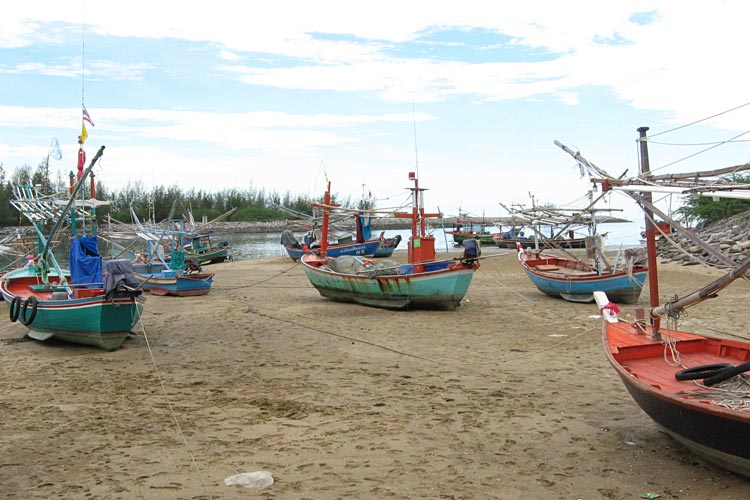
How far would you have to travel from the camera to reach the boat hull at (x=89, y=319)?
1120 centimetres

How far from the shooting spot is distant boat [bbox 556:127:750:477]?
5.33 m

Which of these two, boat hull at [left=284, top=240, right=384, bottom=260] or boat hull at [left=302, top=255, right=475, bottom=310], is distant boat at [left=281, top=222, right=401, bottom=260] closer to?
boat hull at [left=284, top=240, right=384, bottom=260]

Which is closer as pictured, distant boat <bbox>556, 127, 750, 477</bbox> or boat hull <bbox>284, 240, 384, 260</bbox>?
distant boat <bbox>556, 127, 750, 477</bbox>

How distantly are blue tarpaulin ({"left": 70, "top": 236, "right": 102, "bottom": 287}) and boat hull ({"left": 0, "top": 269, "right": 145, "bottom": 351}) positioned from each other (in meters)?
1.15

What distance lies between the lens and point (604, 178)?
324 inches

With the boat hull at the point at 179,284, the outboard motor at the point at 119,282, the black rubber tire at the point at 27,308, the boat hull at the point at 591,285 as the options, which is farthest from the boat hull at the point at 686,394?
the boat hull at the point at 179,284

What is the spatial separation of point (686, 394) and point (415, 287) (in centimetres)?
1008

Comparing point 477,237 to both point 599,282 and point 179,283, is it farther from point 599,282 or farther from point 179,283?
point 599,282

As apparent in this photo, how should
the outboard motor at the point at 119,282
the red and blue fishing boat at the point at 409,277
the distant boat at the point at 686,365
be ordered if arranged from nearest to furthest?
1. the distant boat at the point at 686,365
2. the outboard motor at the point at 119,282
3. the red and blue fishing boat at the point at 409,277

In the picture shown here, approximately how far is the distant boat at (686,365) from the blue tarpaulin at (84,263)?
31.2 ft

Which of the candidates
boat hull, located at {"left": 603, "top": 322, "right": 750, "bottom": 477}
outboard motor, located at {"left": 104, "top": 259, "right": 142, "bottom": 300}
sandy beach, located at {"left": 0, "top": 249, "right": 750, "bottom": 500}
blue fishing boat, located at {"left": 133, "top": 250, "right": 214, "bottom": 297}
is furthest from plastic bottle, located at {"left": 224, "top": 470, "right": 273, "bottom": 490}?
blue fishing boat, located at {"left": 133, "top": 250, "right": 214, "bottom": 297}

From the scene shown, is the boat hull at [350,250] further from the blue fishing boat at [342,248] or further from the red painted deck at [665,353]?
the red painted deck at [665,353]

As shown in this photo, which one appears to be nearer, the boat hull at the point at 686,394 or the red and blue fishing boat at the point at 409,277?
the boat hull at the point at 686,394

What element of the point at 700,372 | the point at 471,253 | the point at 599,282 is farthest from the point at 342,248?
the point at 700,372
